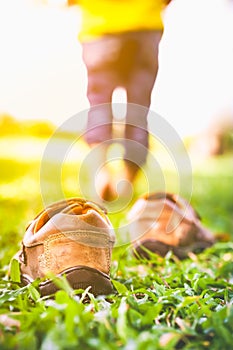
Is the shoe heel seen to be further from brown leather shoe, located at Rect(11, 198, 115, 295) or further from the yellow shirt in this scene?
the yellow shirt

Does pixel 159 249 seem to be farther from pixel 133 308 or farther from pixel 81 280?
pixel 133 308

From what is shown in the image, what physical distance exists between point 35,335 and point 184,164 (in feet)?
8.09

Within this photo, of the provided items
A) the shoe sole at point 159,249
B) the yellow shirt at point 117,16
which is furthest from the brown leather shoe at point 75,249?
the yellow shirt at point 117,16

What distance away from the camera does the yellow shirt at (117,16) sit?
2791 millimetres

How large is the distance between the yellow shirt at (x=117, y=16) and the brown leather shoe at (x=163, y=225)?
0.86m

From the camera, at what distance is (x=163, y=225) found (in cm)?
273

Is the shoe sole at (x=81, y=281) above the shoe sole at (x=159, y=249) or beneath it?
above

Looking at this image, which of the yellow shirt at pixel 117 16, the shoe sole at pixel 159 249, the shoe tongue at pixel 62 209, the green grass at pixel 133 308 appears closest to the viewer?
the green grass at pixel 133 308

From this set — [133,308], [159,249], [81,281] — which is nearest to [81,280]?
[81,281]

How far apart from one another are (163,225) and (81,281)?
1048 millimetres

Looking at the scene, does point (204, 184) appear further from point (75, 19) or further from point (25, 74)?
point (75, 19)

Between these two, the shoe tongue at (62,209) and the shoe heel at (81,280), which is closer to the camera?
the shoe heel at (81,280)

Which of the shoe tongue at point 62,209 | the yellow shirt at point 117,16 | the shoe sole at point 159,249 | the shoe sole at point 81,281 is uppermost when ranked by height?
the yellow shirt at point 117,16

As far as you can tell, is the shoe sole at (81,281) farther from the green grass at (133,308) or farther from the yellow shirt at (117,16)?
the yellow shirt at (117,16)
